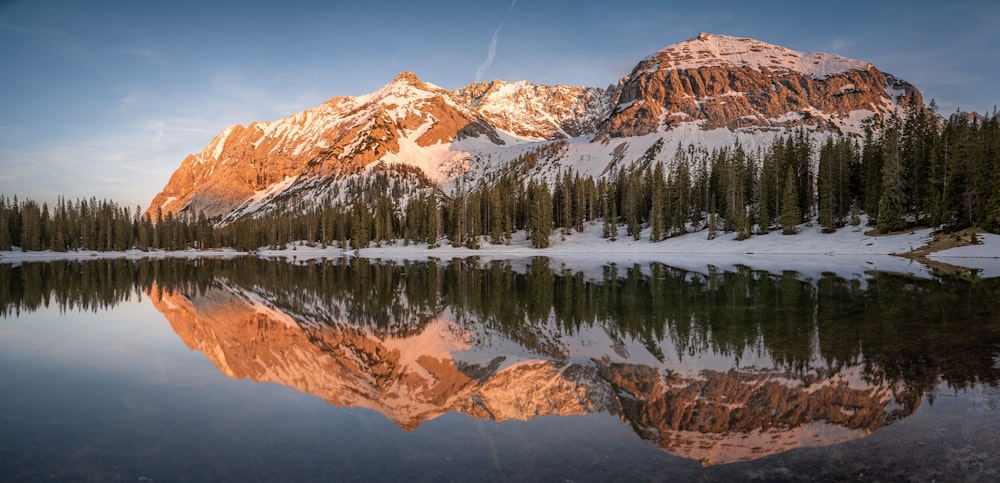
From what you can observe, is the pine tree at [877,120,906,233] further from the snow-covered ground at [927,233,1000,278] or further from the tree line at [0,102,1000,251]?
the snow-covered ground at [927,233,1000,278]

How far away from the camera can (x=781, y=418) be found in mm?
9016

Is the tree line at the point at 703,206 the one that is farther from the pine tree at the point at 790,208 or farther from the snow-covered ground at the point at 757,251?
the snow-covered ground at the point at 757,251

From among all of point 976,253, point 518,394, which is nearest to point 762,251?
point 976,253

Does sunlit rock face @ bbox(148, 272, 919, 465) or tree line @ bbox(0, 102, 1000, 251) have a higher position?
tree line @ bbox(0, 102, 1000, 251)

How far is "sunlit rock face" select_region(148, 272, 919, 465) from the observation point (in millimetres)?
8727

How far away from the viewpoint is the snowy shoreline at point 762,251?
145 ft

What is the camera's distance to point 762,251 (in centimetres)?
6581

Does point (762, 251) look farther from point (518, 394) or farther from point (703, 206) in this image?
point (518, 394)

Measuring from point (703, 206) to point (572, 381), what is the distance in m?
98.2

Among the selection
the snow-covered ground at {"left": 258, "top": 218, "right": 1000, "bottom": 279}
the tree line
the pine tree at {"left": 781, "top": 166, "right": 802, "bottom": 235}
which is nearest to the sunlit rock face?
the snow-covered ground at {"left": 258, "top": 218, "right": 1000, "bottom": 279}

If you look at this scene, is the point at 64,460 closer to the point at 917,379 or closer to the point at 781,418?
the point at 781,418

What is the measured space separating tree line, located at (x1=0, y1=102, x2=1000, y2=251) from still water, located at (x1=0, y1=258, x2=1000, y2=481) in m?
46.2

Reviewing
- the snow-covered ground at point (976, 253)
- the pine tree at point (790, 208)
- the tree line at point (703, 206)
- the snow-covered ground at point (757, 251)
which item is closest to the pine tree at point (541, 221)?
the tree line at point (703, 206)

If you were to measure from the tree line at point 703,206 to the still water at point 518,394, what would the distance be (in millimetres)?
46244
